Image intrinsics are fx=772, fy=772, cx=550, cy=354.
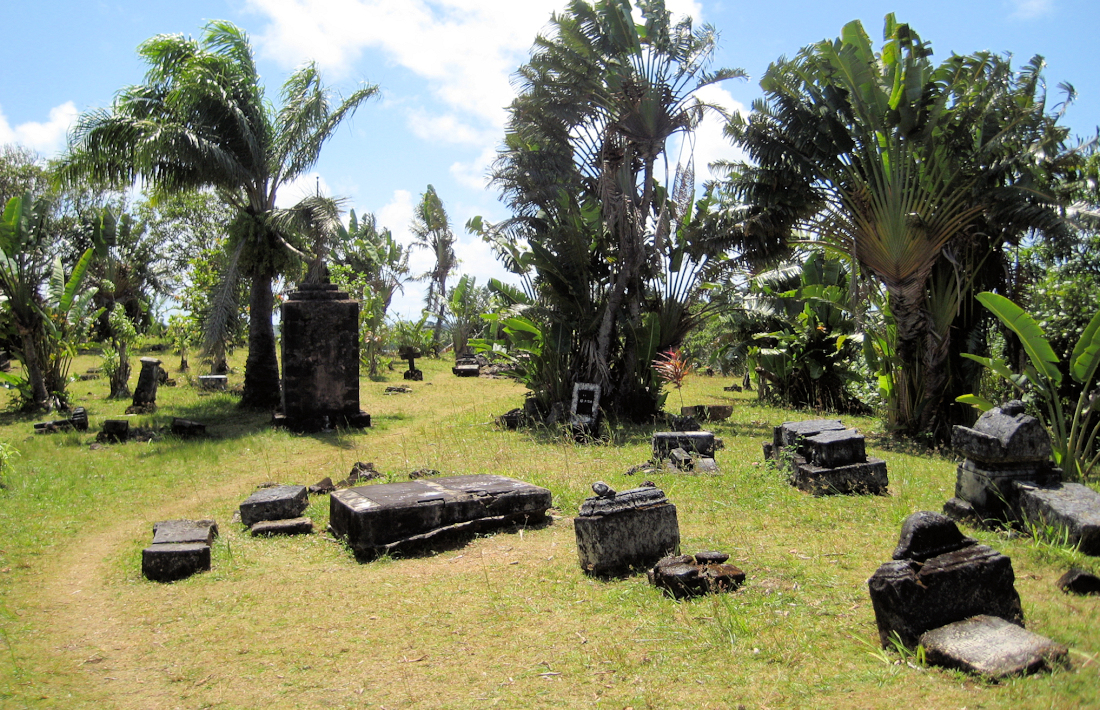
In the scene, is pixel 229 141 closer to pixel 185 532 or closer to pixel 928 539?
pixel 185 532

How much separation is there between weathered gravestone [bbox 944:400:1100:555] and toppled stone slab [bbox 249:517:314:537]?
17.6 ft

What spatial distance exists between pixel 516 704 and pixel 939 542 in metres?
2.41

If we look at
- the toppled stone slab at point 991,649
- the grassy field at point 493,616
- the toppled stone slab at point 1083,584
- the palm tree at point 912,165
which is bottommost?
the grassy field at point 493,616

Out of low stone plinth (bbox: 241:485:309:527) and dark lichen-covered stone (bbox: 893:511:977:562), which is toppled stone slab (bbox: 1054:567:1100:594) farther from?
low stone plinth (bbox: 241:485:309:527)

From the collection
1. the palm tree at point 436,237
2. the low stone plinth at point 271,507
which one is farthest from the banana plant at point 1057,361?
the palm tree at point 436,237

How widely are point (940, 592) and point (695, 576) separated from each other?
4.60 ft

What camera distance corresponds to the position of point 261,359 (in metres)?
14.7

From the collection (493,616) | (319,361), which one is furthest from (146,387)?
(493,616)

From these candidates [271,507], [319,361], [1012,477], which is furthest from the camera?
[319,361]

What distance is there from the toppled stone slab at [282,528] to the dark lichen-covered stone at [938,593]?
4812 millimetres

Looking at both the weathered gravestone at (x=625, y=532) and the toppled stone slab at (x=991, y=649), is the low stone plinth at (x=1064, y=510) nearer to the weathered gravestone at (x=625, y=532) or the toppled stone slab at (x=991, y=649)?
the toppled stone slab at (x=991, y=649)

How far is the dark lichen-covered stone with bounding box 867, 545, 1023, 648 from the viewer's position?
3838 millimetres

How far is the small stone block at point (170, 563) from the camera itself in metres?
5.73

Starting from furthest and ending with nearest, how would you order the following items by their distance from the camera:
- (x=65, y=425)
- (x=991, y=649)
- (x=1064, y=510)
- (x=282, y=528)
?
(x=65, y=425) < (x=282, y=528) < (x=1064, y=510) < (x=991, y=649)
